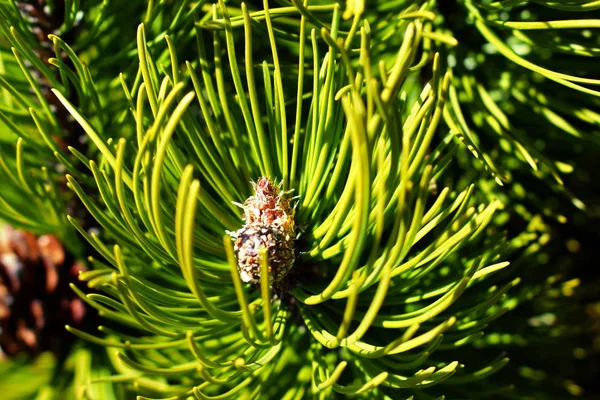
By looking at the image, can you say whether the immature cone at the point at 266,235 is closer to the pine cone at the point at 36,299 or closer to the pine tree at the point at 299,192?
the pine tree at the point at 299,192

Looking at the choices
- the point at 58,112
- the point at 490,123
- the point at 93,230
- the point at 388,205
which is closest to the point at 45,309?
the point at 93,230

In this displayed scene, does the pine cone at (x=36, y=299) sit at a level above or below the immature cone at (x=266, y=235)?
above

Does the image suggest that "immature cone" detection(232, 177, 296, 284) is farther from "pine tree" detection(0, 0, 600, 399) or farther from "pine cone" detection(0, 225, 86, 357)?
"pine cone" detection(0, 225, 86, 357)

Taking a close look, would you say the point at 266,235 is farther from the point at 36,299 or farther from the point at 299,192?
the point at 36,299

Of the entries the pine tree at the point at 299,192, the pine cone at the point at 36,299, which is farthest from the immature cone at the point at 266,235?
the pine cone at the point at 36,299

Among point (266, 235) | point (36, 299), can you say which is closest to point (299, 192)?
point (266, 235)
